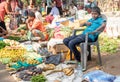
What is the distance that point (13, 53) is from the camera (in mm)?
9078

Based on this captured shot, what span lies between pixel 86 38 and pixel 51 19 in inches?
336

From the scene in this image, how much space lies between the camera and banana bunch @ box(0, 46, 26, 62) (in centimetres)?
839

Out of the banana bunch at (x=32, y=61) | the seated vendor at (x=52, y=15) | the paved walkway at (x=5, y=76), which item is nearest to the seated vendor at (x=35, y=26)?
the banana bunch at (x=32, y=61)

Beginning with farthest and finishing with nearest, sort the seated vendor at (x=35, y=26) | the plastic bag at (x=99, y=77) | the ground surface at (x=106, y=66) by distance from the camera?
the seated vendor at (x=35, y=26)
the ground surface at (x=106, y=66)
the plastic bag at (x=99, y=77)

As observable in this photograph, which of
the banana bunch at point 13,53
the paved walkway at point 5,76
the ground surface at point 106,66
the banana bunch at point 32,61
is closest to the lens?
the paved walkway at point 5,76

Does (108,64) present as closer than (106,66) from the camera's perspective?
No

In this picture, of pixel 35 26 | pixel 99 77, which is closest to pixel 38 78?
pixel 99 77

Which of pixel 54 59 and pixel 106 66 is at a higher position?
pixel 54 59

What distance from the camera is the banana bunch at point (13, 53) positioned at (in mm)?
8390

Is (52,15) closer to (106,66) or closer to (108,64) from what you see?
(108,64)

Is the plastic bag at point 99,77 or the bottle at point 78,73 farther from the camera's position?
the bottle at point 78,73

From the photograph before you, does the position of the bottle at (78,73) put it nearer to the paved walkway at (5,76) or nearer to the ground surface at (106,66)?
the ground surface at (106,66)

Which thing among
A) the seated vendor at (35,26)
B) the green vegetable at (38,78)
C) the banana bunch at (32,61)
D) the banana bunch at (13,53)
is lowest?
the banana bunch at (13,53)

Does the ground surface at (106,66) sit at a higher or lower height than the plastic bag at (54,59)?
lower
